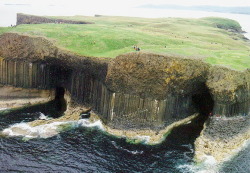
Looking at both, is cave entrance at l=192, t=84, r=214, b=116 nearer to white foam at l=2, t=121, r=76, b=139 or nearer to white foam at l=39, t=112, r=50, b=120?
white foam at l=2, t=121, r=76, b=139

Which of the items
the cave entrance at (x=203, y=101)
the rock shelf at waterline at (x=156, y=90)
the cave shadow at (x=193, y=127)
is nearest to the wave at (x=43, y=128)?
the rock shelf at waterline at (x=156, y=90)

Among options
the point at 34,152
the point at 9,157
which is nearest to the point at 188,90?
the point at 34,152

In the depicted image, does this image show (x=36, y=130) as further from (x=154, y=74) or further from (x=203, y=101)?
(x=203, y=101)

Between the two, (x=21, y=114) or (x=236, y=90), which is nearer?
(x=236, y=90)

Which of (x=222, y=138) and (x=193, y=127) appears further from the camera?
(x=193, y=127)

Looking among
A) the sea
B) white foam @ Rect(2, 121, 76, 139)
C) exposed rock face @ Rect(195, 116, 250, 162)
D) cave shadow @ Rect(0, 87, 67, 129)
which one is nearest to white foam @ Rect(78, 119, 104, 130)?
the sea

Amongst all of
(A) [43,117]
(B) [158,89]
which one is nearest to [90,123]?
(A) [43,117]

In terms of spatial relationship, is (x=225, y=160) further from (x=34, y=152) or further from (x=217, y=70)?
(x=34, y=152)
